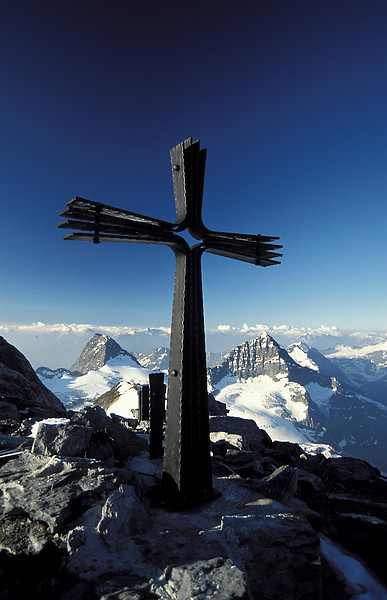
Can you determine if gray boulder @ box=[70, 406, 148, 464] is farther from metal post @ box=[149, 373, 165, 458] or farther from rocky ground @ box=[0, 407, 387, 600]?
metal post @ box=[149, 373, 165, 458]

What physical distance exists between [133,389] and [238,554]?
33625mm

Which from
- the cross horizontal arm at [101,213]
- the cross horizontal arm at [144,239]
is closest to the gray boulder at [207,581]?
the cross horizontal arm at [144,239]

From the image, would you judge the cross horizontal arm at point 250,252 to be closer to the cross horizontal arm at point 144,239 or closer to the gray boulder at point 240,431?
the cross horizontal arm at point 144,239

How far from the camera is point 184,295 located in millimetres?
6176

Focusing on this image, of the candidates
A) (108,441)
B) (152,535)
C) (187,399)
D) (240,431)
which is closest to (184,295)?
(187,399)

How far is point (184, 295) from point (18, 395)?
12.9 metres

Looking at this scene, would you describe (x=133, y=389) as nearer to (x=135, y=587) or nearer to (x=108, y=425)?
(x=108, y=425)

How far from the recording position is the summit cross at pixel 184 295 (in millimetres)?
5375

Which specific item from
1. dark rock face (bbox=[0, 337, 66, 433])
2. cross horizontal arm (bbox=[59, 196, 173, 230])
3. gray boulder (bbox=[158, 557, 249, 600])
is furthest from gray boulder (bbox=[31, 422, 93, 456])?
dark rock face (bbox=[0, 337, 66, 433])

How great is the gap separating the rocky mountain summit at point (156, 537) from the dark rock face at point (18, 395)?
5.12 m

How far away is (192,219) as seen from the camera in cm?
651

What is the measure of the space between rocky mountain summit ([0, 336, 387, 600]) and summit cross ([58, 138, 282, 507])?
1.90 ft

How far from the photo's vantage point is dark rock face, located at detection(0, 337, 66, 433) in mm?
11025

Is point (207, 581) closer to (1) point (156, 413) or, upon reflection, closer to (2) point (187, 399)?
(2) point (187, 399)
